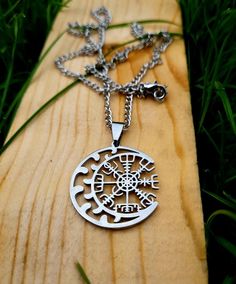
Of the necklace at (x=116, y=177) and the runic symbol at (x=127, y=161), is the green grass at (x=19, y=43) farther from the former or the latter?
the runic symbol at (x=127, y=161)

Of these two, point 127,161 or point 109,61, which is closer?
point 127,161

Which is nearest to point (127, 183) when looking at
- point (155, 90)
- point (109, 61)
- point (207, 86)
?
point (155, 90)

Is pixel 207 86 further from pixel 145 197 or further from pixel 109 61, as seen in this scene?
pixel 145 197

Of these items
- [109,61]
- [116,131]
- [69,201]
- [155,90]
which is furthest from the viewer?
[109,61]

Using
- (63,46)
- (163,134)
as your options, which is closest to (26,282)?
(163,134)

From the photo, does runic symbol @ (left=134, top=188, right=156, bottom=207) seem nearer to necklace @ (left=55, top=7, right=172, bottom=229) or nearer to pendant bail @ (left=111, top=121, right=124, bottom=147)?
necklace @ (left=55, top=7, right=172, bottom=229)

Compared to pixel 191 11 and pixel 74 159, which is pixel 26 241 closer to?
pixel 74 159
